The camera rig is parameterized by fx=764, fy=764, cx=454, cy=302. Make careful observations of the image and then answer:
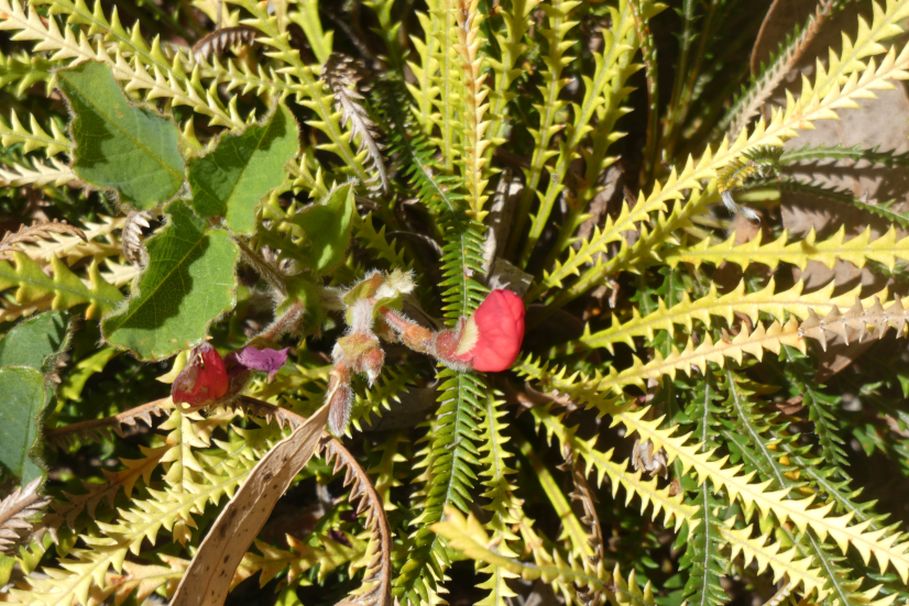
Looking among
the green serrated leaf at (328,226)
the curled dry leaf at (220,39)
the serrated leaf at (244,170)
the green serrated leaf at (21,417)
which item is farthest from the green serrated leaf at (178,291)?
the curled dry leaf at (220,39)

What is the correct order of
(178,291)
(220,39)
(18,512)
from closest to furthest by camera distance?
(178,291) → (18,512) → (220,39)

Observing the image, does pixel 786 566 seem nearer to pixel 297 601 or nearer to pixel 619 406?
pixel 619 406

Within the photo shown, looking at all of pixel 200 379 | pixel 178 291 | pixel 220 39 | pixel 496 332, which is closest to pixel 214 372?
pixel 200 379

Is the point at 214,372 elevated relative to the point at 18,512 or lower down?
elevated

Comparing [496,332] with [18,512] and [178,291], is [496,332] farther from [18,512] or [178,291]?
[18,512]

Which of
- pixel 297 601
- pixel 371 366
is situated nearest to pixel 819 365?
pixel 371 366

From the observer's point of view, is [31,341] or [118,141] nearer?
[118,141]

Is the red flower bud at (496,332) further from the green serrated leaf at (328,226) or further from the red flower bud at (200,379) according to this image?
the red flower bud at (200,379)
